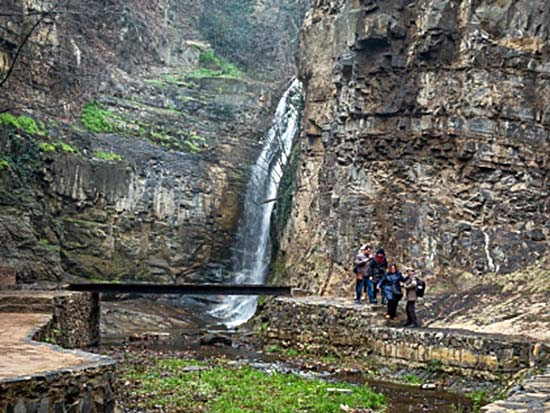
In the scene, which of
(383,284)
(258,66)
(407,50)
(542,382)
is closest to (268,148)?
(258,66)

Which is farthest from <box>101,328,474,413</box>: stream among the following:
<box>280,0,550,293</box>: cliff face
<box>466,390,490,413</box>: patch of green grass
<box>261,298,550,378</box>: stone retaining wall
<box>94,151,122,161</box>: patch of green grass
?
<box>94,151,122,161</box>: patch of green grass

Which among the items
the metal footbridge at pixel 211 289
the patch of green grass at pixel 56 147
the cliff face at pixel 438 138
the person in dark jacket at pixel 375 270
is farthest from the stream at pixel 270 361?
the patch of green grass at pixel 56 147

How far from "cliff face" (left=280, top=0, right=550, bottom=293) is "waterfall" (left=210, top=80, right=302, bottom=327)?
7252 millimetres

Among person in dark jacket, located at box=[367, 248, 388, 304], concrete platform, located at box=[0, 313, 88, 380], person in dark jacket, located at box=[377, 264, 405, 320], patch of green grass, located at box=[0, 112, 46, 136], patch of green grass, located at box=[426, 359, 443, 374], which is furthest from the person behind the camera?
patch of green grass, located at box=[0, 112, 46, 136]

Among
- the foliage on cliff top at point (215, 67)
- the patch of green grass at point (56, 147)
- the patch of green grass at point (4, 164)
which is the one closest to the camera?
the patch of green grass at point (4, 164)

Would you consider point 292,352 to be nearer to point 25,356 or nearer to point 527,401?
point 25,356

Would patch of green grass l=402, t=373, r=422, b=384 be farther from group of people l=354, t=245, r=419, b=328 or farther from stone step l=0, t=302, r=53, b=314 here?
stone step l=0, t=302, r=53, b=314

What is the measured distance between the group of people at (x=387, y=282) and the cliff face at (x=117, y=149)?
13844 mm

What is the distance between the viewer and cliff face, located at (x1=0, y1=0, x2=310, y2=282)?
3144 cm

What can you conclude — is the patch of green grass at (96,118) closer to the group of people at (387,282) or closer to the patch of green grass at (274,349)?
the patch of green grass at (274,349)

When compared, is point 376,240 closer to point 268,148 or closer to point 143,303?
point 143,303

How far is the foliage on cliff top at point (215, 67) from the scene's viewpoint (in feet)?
151

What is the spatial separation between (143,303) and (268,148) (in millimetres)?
11520

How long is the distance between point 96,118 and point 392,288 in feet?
73.2
